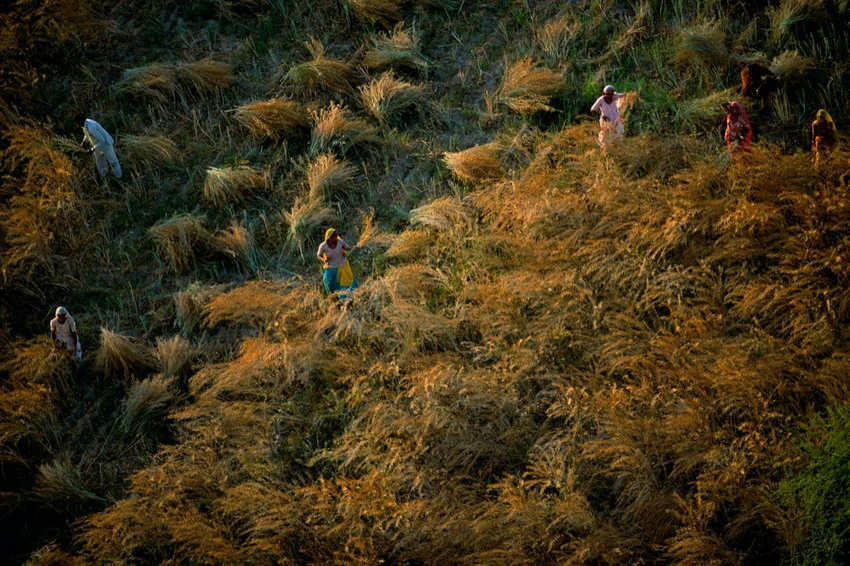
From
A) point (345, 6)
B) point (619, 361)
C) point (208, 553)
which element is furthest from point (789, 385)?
point (345, 6)

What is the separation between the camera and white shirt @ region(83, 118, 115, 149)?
10.1 m

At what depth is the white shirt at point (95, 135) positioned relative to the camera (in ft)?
33.1

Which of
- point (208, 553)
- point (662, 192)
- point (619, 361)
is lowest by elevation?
point (208, 553)

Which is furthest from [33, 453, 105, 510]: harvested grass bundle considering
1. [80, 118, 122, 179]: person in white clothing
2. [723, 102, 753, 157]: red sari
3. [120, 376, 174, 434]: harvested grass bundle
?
[723, 102, 753, 157]: red sari

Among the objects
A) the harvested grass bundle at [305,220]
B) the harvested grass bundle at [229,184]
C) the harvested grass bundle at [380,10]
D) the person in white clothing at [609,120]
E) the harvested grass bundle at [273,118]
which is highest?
the harvested grass bundle at [380,10]

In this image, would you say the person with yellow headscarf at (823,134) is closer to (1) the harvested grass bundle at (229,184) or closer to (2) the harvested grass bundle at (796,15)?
(2) the harvested grass bundle at (796,15)

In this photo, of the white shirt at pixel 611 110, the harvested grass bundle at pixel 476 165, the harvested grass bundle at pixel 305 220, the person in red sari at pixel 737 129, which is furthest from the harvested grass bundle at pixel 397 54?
the person in red sari at pixel 737 129

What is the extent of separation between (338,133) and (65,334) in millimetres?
4304

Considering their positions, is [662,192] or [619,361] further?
[662,192]

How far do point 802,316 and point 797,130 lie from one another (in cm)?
328

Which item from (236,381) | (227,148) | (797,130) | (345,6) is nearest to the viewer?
(236,381)

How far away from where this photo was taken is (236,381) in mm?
7363

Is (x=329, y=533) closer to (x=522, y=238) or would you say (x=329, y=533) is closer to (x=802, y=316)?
(x=522, y=238)

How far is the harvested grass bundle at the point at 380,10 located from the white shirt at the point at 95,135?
434cm
